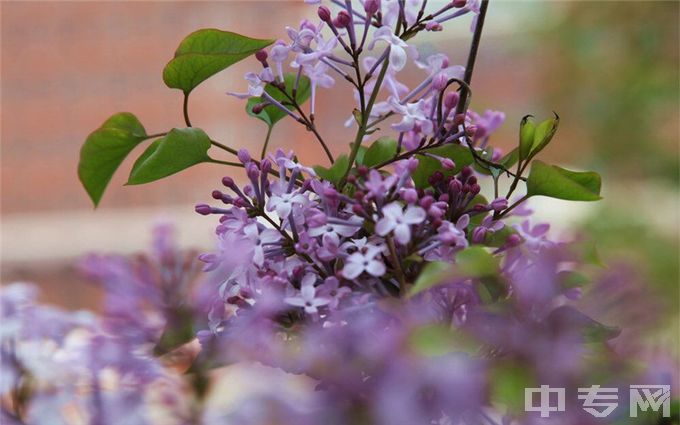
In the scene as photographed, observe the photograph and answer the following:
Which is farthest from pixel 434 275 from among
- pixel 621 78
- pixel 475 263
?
pixel 621 78

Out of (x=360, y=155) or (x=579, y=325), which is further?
(x=360, y=155)

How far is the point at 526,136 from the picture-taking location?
0.37 meters

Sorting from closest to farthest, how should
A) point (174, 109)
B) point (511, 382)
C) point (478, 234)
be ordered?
point (511, 382)
point (478, 234)
point (174, 109)

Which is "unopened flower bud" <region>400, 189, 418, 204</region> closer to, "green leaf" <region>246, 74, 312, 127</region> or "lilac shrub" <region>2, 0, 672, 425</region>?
"lilac shrub" <region>2, 0, 672, 425</region>

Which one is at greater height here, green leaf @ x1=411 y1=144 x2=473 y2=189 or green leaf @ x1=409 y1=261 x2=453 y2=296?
green leaf @ x1=411 y1=144 x2=473 y2=189

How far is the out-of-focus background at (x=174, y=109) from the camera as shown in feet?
7.39

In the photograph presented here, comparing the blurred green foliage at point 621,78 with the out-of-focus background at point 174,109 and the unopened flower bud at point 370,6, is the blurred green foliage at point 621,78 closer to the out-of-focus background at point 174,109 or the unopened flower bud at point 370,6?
the out-of-focus background at point 174,109

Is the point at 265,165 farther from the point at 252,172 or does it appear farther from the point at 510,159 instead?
the point at 510,159

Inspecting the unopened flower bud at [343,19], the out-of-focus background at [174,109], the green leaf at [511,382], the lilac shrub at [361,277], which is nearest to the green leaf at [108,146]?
the lilac shrub at [361,277]

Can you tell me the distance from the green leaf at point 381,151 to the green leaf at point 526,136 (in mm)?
51

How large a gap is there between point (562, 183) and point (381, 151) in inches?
2.9

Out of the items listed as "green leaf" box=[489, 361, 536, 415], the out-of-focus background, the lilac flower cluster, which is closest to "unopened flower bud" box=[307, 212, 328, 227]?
the lilac flower cluster

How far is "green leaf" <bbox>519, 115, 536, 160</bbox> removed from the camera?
368 millimetres

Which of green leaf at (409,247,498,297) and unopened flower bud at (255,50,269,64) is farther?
unopened flower bud at (255,50,269,64)
